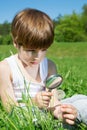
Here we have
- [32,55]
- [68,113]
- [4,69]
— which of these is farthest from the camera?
[4,69]

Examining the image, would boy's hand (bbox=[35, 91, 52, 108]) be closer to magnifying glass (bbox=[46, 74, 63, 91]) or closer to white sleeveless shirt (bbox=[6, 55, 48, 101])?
magnifying glass (bbox=[46, 74, 63, 91])

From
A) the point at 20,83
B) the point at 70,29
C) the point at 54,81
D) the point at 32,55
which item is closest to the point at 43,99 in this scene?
the point at 54,81

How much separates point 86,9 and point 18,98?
252 feet

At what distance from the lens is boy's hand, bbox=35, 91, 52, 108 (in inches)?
114

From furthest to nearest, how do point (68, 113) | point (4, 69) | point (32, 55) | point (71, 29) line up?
point (71, 29)
point (4, 69)
point (32, 55)
point (68, 113)

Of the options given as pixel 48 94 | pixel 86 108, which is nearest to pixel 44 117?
pixel 48 94

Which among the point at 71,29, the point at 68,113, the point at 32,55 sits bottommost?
the point at 71,29

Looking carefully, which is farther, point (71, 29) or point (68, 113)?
point (71, 29)

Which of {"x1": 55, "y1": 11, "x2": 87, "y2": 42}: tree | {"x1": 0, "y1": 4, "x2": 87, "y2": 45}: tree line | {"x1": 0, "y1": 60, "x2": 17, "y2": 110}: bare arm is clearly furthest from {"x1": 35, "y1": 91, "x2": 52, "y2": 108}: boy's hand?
{"x1": 55, "y1": 11, "x2": 87, "y2": 42}: tree

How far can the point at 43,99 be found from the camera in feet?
9.49

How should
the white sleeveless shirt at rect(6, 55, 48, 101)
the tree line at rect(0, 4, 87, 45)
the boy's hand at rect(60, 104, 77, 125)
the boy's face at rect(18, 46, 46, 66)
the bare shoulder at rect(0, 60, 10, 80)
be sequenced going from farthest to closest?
the tree line at rect(0, 4, 87, 45), the white sleeveless shirt at rect(6, 55, 48, 101), the bare shoulder at rect(0, 60, 10, 80), the boy's face at rect(18, 46, 46, 66), the boy's hand at rect(60, 104, 77, 125)

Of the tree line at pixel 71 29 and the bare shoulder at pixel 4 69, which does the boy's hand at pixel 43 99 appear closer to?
the bare shoulder at pixel 4 69

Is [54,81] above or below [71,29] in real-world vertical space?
above

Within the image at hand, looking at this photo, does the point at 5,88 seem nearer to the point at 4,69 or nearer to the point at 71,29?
the point at 4,69
